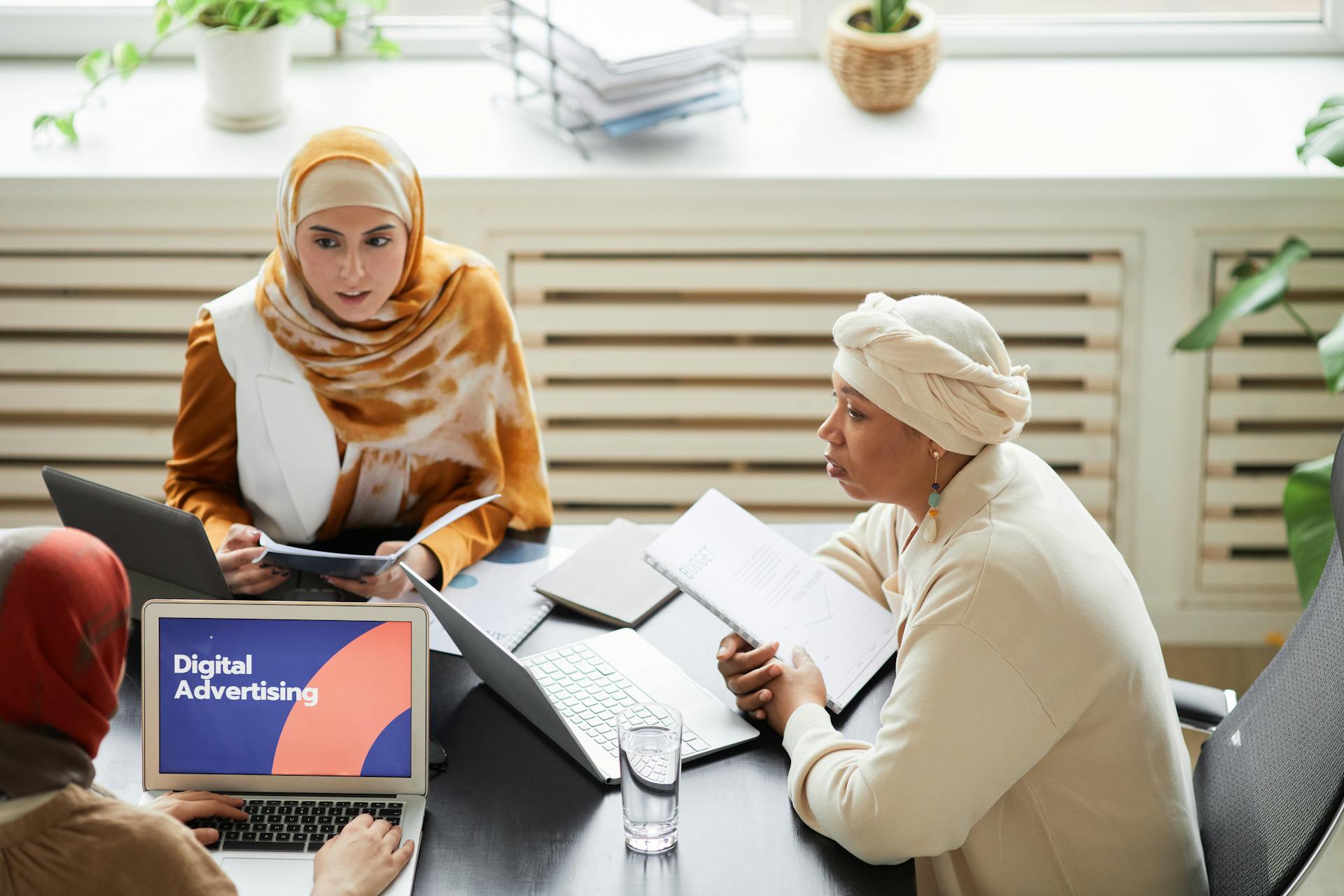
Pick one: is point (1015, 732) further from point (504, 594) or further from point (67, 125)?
point (67, 125)

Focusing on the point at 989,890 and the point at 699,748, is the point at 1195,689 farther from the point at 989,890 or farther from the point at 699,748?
the point at 699,748

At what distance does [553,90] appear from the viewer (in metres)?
2.83

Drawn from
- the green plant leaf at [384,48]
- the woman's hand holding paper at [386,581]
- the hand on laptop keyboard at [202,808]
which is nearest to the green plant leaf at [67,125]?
the green plant leaf at [384,48]

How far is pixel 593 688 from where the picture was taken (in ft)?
5.26

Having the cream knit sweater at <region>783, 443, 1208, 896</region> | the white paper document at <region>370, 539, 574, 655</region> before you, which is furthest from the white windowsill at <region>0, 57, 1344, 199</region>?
the cream knit sweater at <region>783, 443, 1208, 896</region>

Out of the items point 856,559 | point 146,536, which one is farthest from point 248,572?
point 856,559

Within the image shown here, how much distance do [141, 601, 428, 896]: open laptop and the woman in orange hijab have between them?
0.38m

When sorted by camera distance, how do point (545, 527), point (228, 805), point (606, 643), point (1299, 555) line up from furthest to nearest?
point (1299, 555)
point (545, 527)
point (606, 643)
point (228, 805)

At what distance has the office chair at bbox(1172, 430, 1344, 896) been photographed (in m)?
1.35

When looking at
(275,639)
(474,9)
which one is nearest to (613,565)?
(275,639)

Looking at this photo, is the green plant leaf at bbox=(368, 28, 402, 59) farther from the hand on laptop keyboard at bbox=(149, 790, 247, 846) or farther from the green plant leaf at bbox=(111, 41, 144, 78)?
the hand on laptop keyboard at bbox=(149, 790, 247, 846)

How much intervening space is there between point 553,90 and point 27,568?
196cm

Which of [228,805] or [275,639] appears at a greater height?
[275,639]

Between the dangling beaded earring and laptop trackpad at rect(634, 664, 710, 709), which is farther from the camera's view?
laptop trackpad at rect(634, 664, 710, 709)
